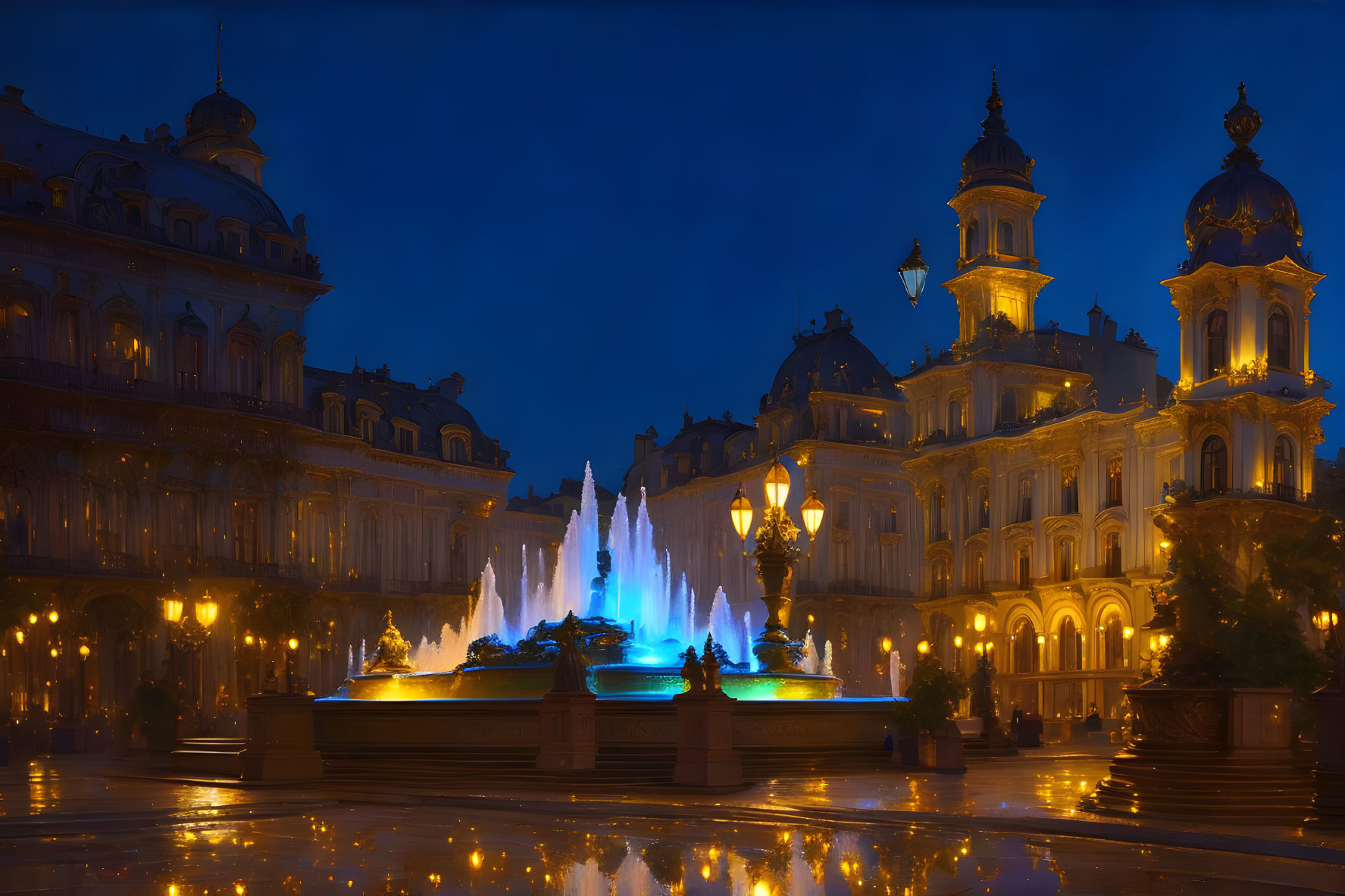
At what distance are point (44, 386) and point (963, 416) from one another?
36193 mm

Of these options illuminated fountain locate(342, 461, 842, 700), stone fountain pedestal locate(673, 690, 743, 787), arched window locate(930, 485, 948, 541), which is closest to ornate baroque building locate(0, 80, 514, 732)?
illuminated fountain locate(342, 461, 842, 700)

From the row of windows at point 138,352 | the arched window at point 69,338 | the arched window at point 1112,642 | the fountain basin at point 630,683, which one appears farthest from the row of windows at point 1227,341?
the arched window at point 69,338

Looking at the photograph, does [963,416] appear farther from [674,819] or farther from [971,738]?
[674,819]

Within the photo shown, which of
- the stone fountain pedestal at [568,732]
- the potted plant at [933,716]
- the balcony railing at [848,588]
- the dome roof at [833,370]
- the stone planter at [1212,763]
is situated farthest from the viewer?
the dome roof at [833,370]

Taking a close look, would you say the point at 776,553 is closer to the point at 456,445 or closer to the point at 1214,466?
the point at 1214,466

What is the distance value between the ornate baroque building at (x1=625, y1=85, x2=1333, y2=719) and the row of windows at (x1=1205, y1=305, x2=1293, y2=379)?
0.07 m

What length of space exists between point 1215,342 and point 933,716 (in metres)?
26.7

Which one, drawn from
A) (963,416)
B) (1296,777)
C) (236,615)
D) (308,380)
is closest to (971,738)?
(1296,777)

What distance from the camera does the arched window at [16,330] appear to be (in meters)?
45.9

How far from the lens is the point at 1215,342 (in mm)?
48094

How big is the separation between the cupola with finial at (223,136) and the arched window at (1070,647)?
3660 centimetres

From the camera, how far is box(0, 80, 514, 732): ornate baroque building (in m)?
45.4

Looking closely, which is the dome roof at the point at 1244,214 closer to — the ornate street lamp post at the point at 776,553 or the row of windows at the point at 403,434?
the ornate street lamp post at the point at 776,553

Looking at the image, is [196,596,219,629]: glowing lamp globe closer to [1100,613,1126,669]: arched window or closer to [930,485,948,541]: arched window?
[1100,613,1126,669]: arched window
